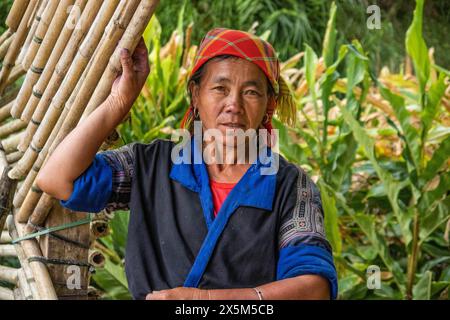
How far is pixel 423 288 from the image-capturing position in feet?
10.6

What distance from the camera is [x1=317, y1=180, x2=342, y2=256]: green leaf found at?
3232mm

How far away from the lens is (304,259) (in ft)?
5.65

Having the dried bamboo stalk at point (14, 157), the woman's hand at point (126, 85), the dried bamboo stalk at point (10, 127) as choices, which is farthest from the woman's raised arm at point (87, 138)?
the dried bamboo stalk at point (10, 127)

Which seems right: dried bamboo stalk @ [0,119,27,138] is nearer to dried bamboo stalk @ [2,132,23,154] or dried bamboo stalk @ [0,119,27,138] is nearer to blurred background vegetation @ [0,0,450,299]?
dried bamboo stalk @ [2,132,23,154]

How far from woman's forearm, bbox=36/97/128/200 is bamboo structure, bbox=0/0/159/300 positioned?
19 cm

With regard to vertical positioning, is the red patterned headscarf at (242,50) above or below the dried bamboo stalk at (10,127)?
above

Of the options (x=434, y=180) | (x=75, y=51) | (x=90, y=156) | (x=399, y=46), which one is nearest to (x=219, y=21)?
(x=399, y=46)

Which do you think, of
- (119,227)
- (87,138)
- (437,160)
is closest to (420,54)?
(437,160)

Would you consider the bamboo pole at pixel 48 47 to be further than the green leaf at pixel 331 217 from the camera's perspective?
No

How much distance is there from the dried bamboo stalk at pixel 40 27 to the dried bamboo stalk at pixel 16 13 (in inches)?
Answer: 7.3

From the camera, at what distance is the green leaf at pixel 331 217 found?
10.6 feet

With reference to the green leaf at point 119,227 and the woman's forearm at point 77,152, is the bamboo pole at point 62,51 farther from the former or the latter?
the green leaf at point 119,227
